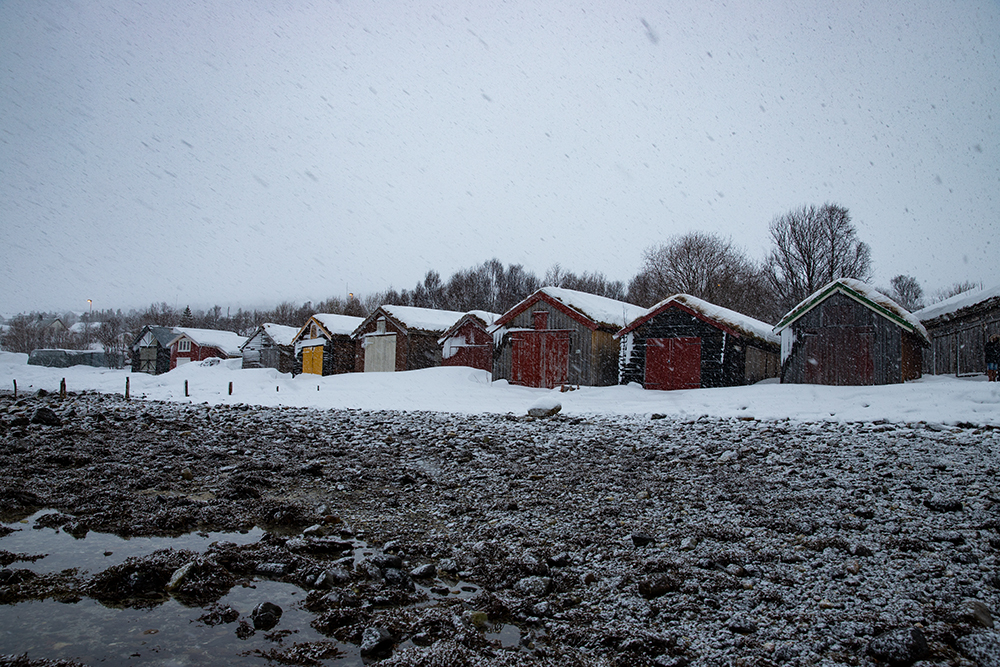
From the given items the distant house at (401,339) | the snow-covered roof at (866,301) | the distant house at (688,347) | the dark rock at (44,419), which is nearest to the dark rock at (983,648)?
the dark rock at (44,419)

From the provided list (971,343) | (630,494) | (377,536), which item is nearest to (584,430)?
(630,494)

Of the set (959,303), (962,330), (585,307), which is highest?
(959,303)

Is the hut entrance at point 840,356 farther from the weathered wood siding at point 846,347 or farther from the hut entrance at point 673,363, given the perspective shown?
the hut entrance at point 673,363

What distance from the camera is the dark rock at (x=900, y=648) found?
7.82 feet

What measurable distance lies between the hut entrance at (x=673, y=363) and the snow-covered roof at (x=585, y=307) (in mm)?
2410

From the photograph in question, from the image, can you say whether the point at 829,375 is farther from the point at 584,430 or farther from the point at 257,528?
the point at 257,528

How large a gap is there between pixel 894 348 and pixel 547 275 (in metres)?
43.7

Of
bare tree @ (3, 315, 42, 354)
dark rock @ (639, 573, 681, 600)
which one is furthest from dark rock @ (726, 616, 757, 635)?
bare tree @ (3, 315, 42, 354)

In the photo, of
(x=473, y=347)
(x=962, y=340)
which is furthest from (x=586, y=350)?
(x=962, y=340)

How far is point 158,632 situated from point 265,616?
0.52m

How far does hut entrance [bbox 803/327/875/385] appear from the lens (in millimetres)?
17750

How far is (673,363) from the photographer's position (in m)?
20.1

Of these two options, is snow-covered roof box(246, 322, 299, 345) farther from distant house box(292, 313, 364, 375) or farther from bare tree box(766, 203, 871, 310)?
bare tree box(766, 203, 871, 310)

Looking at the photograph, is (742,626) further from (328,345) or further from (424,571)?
(328,345)
